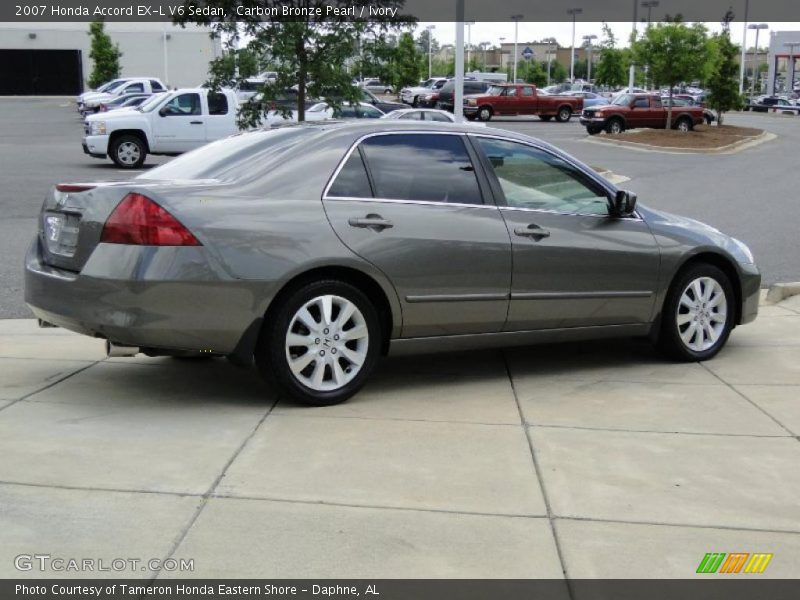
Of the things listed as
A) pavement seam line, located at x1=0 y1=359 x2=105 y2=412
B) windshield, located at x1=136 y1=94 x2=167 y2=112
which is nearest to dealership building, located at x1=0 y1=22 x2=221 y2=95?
windshield, located at x1=136 y1=94 x2=167 y2=112

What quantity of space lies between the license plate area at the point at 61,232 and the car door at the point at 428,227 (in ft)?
4.48

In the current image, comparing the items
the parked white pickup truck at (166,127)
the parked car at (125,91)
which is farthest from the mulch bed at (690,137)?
the parked car at (125,91)

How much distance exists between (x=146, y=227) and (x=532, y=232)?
233 cm

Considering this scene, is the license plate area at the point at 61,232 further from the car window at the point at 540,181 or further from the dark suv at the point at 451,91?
the dark suv at the point at 451,91

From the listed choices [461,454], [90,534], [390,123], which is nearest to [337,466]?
[461,454]

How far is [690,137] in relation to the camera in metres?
36.2

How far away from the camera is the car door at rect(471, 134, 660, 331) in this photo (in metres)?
6.63

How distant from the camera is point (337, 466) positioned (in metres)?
5.05

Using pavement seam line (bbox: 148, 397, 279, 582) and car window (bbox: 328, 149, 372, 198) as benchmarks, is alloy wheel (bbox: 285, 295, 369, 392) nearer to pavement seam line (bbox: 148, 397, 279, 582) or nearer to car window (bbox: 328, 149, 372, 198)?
pavement seam line (bbox: 148, 397, 279, 582)

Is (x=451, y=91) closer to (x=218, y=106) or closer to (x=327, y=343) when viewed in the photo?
(x=218, y=106)

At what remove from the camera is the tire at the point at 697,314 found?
23.8ft

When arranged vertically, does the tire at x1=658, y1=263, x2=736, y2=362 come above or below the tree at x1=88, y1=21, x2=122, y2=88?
below

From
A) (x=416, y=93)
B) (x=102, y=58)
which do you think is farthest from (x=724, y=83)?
(x=102, y=58)

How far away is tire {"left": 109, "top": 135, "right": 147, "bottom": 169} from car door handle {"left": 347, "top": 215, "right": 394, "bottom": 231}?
61.4 feet
